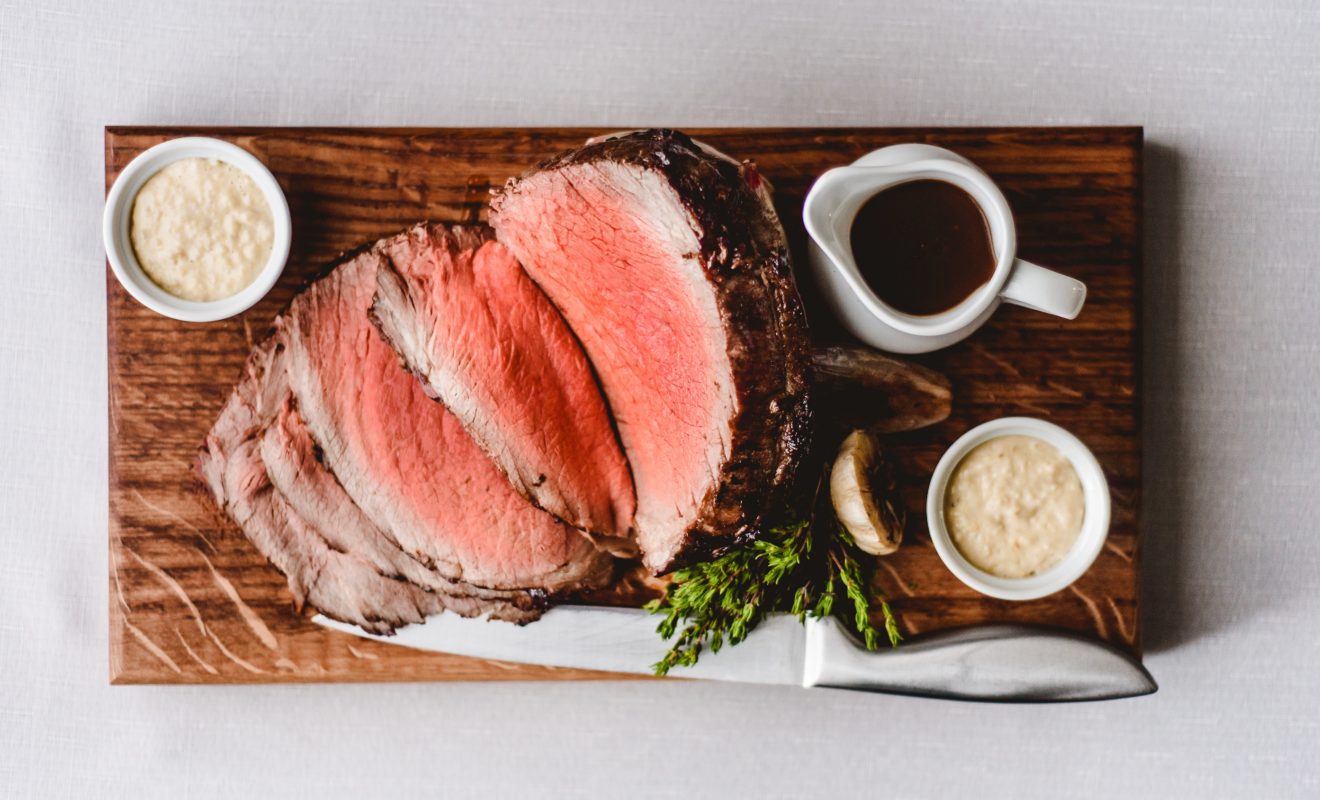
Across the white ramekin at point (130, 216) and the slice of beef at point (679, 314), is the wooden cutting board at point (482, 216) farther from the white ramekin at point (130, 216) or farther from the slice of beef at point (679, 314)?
the slice of beef at point (679, 314)

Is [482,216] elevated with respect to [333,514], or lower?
elevated

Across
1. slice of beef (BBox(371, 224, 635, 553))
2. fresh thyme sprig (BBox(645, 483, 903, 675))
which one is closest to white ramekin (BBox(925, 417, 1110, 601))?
fresh thyme sprig (BBox(645, 483, 903, 675))

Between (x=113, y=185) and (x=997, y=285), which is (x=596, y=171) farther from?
(x=113, y=185)

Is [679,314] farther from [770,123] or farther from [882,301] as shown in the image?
[770,123]

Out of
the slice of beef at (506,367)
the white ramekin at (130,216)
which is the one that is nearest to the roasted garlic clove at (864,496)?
the slice of beef at (506,367)

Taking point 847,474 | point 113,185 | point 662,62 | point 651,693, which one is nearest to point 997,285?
point 847,474

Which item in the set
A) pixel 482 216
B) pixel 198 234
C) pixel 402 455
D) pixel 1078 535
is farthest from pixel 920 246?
pixel 198 234

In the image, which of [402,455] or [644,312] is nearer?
[644,312]
